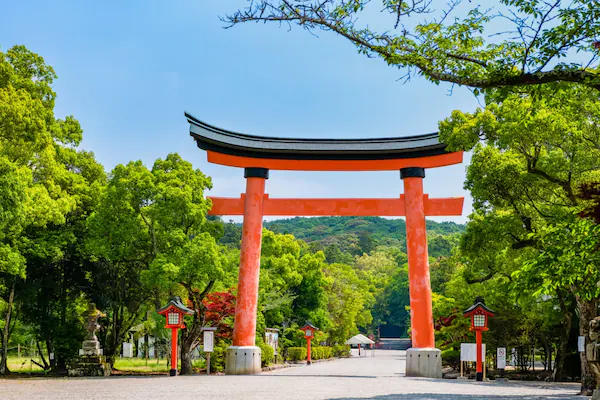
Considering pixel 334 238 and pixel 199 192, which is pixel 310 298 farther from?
pixel 334 238

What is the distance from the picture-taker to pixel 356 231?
12406 cm

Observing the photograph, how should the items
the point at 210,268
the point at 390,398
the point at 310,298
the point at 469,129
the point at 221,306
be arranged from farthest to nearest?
the point at 310,298 → the point at 221,306 → the point at 210,268 → the point at 469,129 → the point at 390,398

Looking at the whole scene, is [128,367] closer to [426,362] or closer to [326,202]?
[326,202]

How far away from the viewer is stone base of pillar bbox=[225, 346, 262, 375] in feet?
62.0

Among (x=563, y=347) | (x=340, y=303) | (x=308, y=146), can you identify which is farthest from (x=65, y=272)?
(x=340, y=303)

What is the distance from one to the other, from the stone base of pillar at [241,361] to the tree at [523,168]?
7.18 m

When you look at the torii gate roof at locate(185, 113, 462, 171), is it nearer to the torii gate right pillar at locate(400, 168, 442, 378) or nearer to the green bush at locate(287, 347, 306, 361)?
the torii gate right pillar at locate(400, 168, 442, 378)

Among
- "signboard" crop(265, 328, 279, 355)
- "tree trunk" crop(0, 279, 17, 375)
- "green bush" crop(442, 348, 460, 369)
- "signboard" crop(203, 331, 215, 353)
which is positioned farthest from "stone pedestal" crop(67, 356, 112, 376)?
"green bush" crop(442, 348, 460, 369)

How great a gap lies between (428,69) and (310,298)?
91.6 feet

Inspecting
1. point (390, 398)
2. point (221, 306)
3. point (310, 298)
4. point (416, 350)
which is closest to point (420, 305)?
point (416, 350)

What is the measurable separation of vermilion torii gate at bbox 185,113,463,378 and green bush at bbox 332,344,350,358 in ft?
86.3

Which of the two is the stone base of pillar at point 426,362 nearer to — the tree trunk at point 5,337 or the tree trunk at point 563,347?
the tree trunk at point 563,347

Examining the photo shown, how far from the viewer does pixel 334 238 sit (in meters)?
113

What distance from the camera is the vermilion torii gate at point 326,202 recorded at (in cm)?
1905
